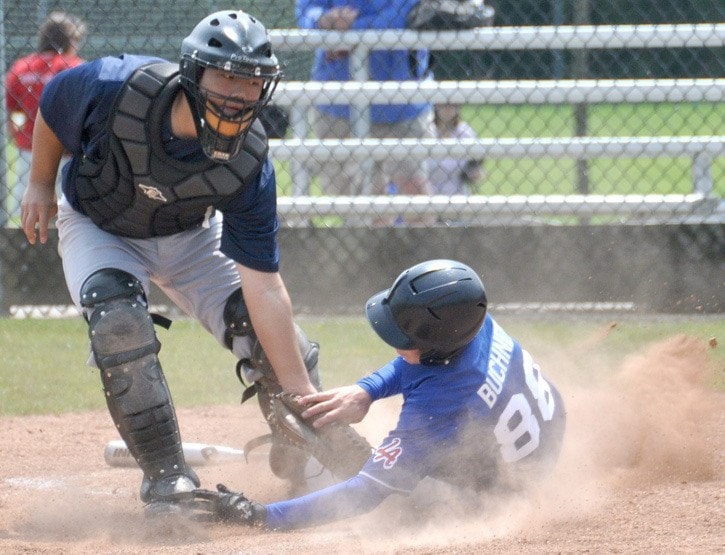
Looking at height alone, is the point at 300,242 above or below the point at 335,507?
below

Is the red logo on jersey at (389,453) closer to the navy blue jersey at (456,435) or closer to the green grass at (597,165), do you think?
the navy blue jersey at (456,435)

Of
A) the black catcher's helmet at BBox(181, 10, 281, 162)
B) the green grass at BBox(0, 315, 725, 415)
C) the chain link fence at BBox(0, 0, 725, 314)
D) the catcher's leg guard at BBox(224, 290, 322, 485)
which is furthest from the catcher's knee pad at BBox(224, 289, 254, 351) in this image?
the chain link fence at BBox(0, 0, 725, 314)

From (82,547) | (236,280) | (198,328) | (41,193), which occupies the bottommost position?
(198,328)

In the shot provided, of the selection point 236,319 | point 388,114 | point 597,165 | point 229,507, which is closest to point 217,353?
point 388,114

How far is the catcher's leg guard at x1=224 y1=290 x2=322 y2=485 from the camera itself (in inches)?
157

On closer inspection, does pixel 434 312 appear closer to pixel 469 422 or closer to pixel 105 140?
pixel 469 422

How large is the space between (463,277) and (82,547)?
57.5 inches

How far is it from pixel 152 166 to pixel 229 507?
115 cm

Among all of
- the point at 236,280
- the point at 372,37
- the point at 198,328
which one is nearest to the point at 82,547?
the point at 236,280

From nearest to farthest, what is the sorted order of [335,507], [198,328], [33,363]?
1. [335,507]
2. [33,363]
3. [198,328]

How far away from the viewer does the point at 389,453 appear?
11.0 feet

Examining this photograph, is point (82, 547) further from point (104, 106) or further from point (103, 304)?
point (104, 106)

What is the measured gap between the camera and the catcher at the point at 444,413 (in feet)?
11.0

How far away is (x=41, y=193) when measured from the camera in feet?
13.2
